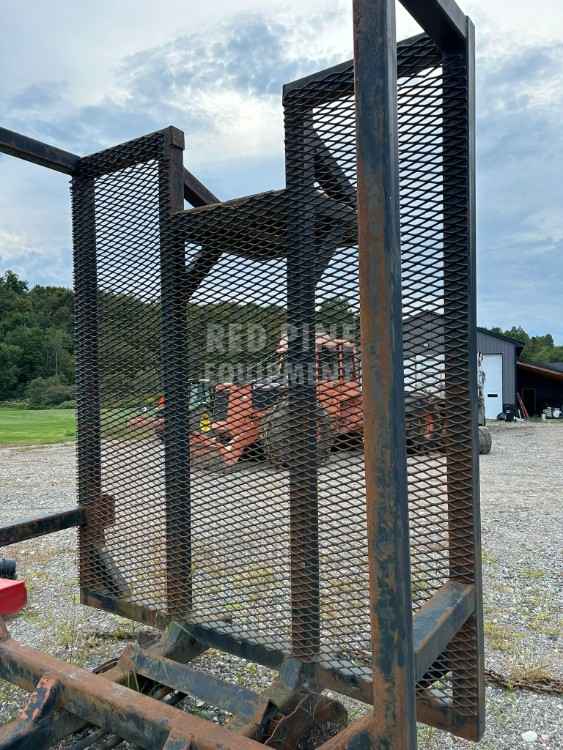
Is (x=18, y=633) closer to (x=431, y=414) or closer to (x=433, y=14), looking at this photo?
(x=431, y=414)

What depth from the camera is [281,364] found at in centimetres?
194

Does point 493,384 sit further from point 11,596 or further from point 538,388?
point 11,596

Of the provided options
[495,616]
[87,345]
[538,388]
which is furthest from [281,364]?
[538,388]

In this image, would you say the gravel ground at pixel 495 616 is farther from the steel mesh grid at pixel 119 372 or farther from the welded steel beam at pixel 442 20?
the welded steel beam at pixel 442 20

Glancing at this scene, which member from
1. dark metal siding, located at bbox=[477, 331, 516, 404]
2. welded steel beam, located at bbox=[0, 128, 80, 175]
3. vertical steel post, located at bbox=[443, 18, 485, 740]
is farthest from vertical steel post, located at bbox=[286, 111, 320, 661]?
dark metal siding, located at bbox=[477, 331, 516, 404]

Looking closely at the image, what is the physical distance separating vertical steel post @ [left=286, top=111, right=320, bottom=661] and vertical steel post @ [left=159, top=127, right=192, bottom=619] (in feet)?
1.69

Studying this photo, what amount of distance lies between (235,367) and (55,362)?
1806 inches

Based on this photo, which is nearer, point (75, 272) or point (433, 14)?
point (433, 14)

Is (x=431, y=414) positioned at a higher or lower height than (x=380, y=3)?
lower

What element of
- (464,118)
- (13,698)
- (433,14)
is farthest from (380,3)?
(13,698)

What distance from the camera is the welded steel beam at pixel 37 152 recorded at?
237 cm

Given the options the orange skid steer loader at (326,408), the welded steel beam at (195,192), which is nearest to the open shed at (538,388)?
the welded steel beam at (195,192)

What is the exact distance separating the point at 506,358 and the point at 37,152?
2339 centimetres

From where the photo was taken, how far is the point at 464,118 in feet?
5.54
